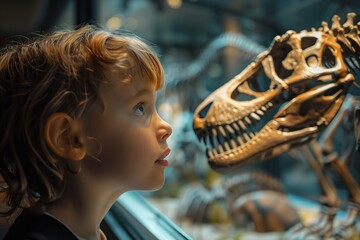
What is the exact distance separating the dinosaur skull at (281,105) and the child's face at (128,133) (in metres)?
0.35

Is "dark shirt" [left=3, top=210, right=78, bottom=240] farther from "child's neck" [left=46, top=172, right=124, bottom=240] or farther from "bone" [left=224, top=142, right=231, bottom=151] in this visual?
"bone" [left=224, top=142, right=231, bottom=151]

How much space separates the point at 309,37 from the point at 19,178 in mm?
776

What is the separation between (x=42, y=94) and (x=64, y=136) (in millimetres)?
73

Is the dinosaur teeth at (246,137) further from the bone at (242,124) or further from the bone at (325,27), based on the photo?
the bone at (325,27)

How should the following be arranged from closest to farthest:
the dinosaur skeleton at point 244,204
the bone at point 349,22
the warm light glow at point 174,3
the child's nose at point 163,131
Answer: the child's nose at point 163,131 → the bone at point 349,22 → the dinosaur skeleton at point 244,204 → the warm light glow at point 174,3

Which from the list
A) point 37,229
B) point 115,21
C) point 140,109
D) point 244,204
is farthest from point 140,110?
point 115,21

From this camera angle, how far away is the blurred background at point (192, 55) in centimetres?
262

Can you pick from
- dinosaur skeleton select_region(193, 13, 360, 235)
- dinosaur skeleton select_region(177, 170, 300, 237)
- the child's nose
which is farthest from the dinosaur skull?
dinosaur skeleton select_region(177, 170, 300, 237)

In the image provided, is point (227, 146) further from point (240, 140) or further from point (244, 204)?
point (244, 204)

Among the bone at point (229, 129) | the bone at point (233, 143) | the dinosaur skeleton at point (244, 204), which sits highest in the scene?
the bone at point (229, 129)

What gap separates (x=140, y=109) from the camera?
32.1 inches

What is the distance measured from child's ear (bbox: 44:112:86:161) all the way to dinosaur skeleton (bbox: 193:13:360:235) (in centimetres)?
45

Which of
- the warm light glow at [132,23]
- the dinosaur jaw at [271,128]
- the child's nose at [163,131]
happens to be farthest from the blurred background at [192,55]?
the child's nose at [163,131]

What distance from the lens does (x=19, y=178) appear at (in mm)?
753
